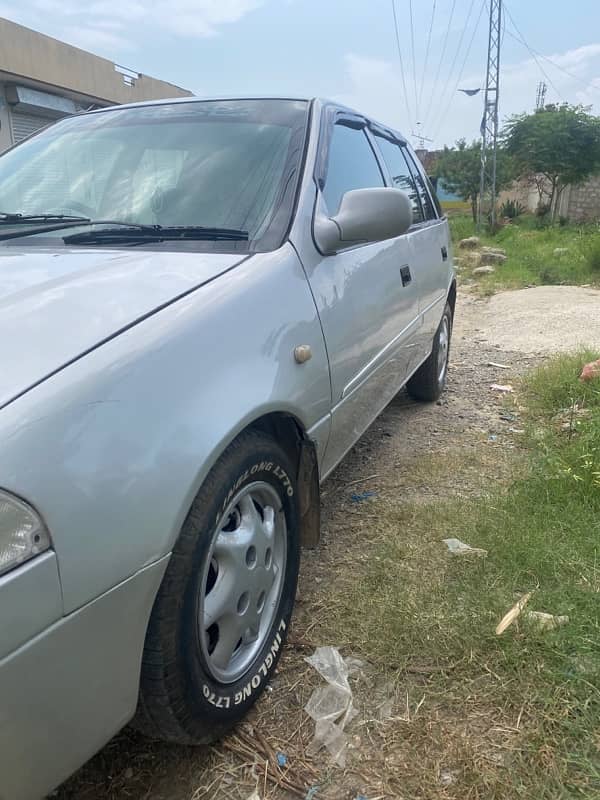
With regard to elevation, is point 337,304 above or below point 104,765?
above

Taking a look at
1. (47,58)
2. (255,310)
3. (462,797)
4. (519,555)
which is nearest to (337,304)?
(255,310)

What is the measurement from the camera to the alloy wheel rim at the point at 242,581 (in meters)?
1.67

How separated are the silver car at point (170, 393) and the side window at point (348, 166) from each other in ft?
0.06

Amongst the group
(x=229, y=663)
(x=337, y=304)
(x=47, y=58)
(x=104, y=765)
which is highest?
(x=47, y=58)

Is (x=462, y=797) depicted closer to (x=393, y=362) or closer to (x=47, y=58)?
(x=393, y=362)

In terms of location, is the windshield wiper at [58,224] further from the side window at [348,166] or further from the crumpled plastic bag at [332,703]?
the crumpled plastic bag at [332,703]

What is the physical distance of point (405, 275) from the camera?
3.27 metres

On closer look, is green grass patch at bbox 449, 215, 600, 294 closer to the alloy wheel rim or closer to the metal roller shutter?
the alloy wheel rim

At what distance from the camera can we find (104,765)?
1738 mm

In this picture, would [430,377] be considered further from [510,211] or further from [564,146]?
[510,211]

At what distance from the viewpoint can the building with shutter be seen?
15.9 metres

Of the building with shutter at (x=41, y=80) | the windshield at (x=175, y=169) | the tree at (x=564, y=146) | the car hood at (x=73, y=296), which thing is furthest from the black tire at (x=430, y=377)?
the tree at (x=564, y=146)

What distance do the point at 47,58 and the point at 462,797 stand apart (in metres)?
19.6

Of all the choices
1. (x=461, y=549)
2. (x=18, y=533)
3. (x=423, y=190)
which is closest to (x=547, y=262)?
(x=423, y=190)
